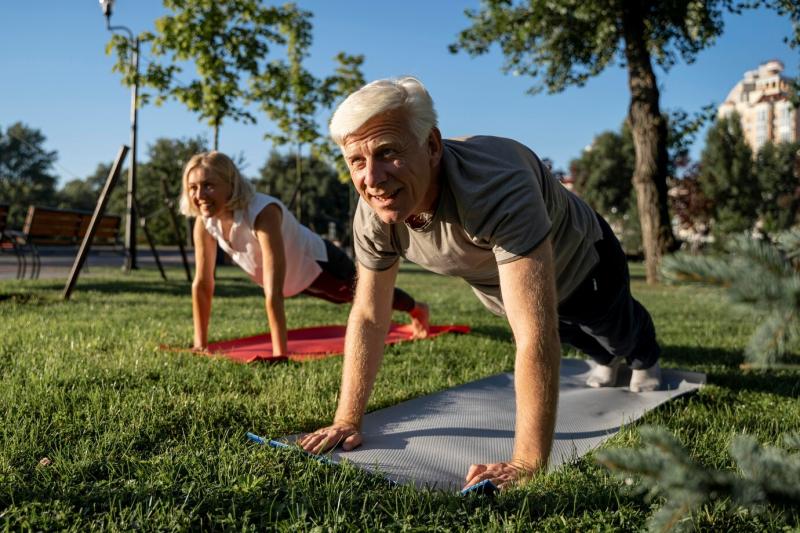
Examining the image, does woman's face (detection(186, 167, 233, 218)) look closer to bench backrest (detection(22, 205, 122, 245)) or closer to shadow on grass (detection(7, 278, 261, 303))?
shadow on grass (detection(7, 278, 261, 303))

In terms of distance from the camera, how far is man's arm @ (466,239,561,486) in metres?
2.21

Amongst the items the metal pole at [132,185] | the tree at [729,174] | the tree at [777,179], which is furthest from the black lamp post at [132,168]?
the tree at [777,179]

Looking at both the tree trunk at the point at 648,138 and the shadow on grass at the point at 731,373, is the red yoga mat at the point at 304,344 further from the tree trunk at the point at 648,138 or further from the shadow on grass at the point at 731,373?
the tree trunk at the point at 648,138

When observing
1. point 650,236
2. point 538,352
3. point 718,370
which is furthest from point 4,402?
point 650,236

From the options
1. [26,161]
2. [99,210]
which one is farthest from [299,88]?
[26,161]

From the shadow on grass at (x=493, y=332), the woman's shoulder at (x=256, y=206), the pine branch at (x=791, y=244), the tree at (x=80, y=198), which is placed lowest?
the shadow on grass at (x=493, y=332)

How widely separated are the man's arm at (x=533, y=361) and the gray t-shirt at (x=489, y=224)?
80 millimetres

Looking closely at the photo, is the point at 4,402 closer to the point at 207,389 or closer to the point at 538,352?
the point at 207,389

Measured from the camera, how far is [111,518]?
1897 mm

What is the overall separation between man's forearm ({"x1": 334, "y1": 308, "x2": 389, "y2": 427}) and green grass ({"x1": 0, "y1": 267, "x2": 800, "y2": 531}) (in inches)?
11.2

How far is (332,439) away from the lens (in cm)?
266

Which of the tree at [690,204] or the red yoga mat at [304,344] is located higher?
the tree at [690,204]

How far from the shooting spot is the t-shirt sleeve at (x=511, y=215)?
88.4 inches

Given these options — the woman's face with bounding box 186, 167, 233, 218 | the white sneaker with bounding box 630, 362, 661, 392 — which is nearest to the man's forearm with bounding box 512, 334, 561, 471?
the white sneaker with bounding box 630, 362, 661, 392
